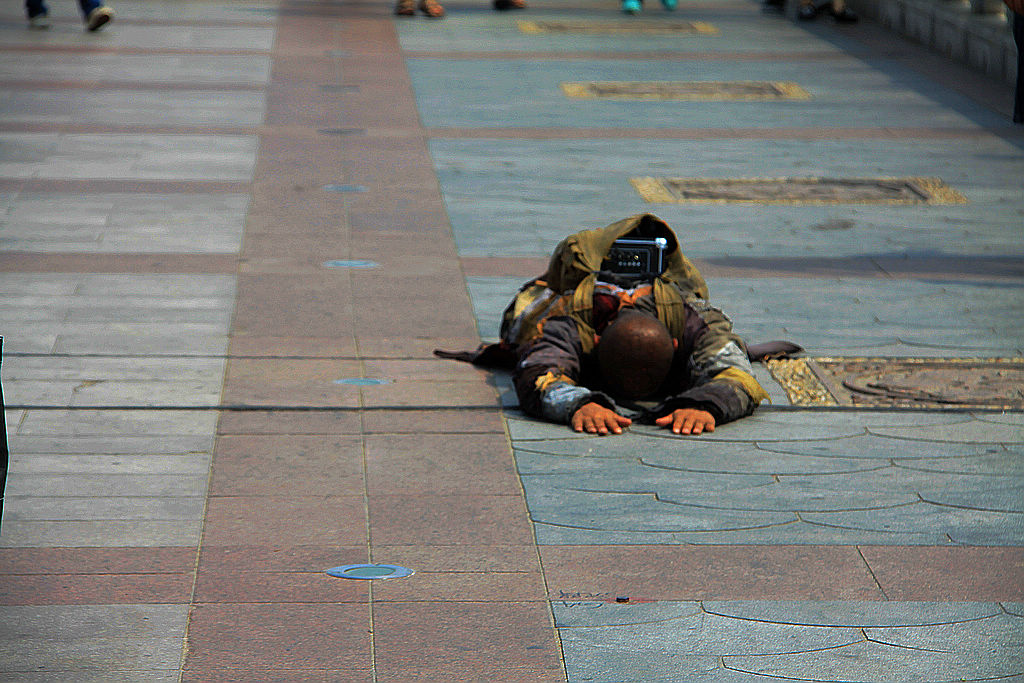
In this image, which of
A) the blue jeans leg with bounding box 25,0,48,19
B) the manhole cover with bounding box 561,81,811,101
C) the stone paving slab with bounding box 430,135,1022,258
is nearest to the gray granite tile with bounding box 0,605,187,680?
the stone paving slab with bounding box 430,135,1022,258

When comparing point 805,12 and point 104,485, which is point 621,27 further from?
point 104,485

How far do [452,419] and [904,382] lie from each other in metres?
2.30

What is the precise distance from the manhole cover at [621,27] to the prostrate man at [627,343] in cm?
1461

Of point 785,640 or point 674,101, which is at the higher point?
point 785,640

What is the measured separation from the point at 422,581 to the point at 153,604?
889 mm

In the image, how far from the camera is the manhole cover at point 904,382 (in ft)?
22.5

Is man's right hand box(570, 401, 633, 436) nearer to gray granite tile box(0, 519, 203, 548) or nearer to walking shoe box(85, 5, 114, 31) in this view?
gray granite tile box(0, 519, 203, 548)

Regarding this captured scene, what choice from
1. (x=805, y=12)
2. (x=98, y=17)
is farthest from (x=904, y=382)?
(x=805, y=12)

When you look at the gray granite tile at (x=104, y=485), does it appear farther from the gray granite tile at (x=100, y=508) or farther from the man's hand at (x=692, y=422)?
the man's hand at (x=692, y=422)

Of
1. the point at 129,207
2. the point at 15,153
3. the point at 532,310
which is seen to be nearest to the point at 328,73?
the point at 15,153

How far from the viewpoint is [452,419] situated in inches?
258

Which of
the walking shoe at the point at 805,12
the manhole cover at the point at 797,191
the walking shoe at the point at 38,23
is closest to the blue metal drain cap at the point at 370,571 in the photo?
the manhole cover at the point at 797,191

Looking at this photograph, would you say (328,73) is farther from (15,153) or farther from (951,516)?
(951,516)

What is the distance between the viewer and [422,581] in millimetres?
4859
